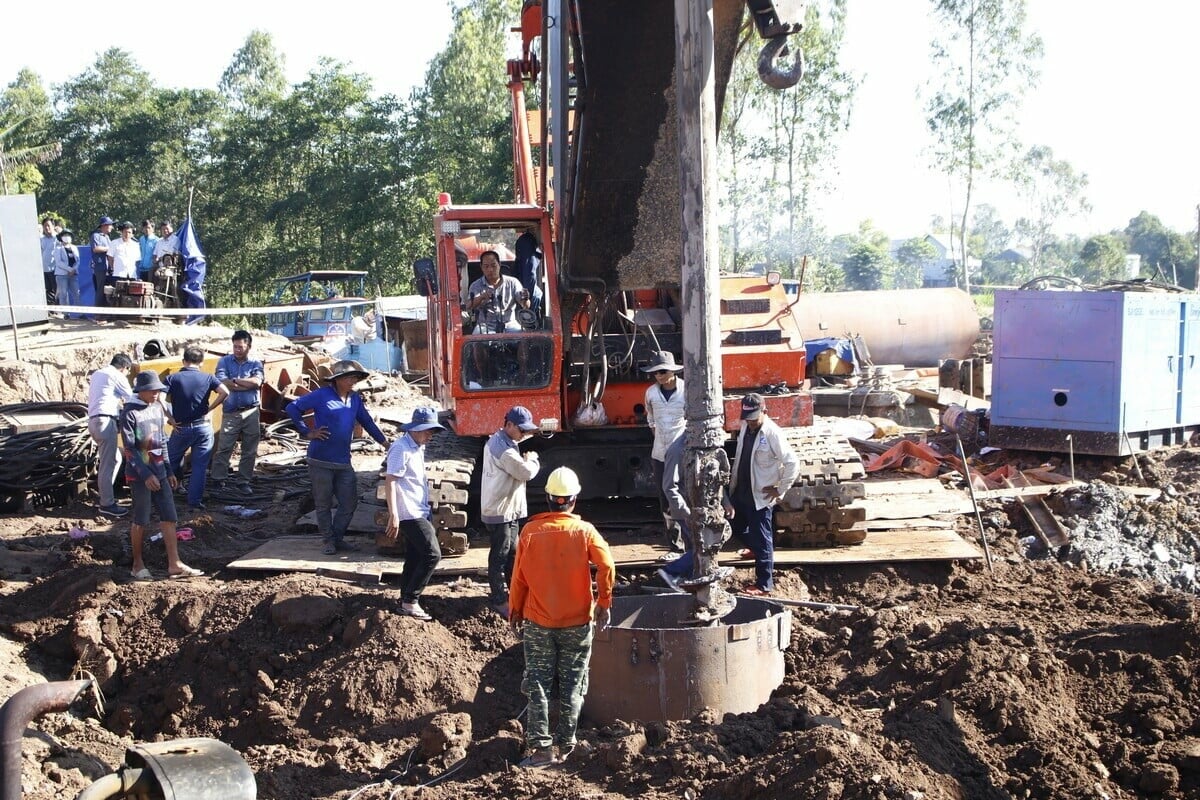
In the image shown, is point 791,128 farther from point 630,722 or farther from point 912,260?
point 912,260

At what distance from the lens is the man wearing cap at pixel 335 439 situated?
31.0ft

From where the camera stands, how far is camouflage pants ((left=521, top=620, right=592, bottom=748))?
6.12 m

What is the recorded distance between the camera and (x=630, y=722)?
21.2 ft

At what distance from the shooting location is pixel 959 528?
11047mm

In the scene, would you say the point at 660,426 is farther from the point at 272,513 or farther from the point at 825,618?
the point at 272,513

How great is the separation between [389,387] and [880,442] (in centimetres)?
814

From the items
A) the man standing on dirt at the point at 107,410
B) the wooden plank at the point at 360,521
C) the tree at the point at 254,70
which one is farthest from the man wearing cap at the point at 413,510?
the tree at the point at 254,70

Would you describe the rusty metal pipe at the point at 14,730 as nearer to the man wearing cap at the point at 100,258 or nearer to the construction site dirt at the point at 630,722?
the construction site dirt at the point at 630,722

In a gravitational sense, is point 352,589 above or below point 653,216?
below

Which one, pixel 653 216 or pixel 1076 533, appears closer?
pixel 653 216

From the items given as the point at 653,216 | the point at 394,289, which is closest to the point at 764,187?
the point at 394,289

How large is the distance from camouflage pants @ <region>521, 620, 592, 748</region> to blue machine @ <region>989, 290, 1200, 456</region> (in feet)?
30.1

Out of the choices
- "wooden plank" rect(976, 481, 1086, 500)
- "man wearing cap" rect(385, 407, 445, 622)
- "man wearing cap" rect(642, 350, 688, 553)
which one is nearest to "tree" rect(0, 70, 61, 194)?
"man wearing cap" rect(385, 407, 445, 622)

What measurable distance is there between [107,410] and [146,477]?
2077mm
